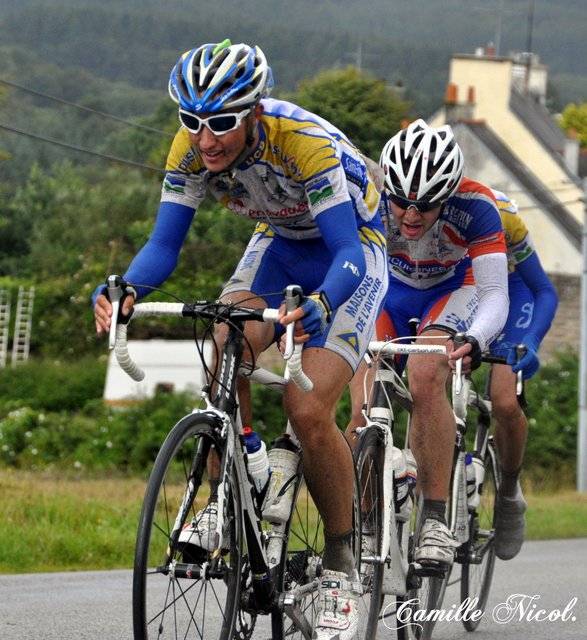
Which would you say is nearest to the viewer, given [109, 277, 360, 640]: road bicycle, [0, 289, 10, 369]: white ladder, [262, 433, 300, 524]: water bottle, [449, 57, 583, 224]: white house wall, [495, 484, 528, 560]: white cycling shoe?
[109, 277, 360, 640]: road bicycle

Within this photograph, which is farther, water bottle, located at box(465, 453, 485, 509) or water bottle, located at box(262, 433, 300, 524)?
water bottle, located at box(465, 453, 485, 509)

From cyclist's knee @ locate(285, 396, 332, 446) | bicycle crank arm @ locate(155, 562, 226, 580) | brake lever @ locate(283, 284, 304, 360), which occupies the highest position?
brake lever @ locate(283, 284, 304, 360)

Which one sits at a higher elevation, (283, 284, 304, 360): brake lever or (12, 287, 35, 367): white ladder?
(12, 287, 35, 367): white ladder

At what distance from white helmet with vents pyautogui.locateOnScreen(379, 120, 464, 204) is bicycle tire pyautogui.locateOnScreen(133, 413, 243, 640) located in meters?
2.20

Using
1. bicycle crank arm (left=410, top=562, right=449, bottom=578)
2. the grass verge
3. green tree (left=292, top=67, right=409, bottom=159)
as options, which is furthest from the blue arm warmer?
green tree (left=292, top=67, right=409, bottom=159)

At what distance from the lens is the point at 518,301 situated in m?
9.11

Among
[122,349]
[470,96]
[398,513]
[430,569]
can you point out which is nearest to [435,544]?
[430,569]

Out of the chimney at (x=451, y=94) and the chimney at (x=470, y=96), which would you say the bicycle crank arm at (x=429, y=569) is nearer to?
the chimney at (x=451, y=94)

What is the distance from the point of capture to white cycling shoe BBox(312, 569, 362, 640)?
605cm

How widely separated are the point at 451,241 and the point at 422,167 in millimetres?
587

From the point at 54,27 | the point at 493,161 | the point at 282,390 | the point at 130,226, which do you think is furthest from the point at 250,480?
the point at 54,27

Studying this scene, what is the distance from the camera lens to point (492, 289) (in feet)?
24.5
